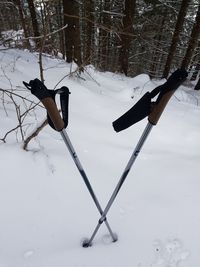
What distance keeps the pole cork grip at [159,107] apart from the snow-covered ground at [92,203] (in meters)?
1.01

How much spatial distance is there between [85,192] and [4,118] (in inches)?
50.4

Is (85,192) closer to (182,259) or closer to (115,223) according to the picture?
(115,223)

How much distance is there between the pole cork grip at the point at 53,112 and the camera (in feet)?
3.99

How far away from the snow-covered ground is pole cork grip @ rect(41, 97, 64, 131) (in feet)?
2.93

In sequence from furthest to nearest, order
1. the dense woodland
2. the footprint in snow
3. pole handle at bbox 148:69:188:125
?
1. the dense woodland
2. the footprint in snow
3. pole handle at bbox 148:69:188:125

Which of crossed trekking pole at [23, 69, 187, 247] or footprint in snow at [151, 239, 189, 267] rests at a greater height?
crossed trekking pole at [23, 69, 187, 247]

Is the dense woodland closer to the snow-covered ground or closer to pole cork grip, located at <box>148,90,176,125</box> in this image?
the snow-covered ground

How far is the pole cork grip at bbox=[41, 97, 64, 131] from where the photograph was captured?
1.21 metres

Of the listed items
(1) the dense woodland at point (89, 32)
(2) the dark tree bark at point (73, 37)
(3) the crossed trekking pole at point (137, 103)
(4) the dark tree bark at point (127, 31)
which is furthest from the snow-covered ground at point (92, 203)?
(4) the dark tree bark at point (127, 31)

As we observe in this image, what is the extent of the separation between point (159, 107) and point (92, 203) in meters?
1.15

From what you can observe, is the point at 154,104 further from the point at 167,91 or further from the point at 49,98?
A: the point at 49,98

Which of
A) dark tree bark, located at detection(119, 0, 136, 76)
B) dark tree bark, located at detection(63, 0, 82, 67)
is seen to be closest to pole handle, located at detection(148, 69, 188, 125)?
dark tree bark, located at detection(63, 0, 82, 67)

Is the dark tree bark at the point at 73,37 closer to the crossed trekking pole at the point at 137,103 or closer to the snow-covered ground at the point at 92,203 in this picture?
the snow-covered ground at the point at 92,203

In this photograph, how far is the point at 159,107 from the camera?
3.98 ft
